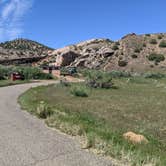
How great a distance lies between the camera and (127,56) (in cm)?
8419

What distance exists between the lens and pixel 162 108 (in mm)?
21719

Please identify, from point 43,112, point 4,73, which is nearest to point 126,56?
point 4,73

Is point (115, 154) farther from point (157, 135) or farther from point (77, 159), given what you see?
point (157, 135)

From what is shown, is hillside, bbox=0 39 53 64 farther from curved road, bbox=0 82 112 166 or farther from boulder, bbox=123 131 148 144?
boulder, bbox=123 131 148 144

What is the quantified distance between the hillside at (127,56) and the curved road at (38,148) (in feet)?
208

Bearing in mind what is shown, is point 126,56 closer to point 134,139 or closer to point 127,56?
point 127,56

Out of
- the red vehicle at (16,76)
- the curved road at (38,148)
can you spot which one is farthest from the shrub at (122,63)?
the curved road at (38,148)

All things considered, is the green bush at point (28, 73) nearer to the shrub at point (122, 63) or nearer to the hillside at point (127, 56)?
the hillside at point (127, 56)

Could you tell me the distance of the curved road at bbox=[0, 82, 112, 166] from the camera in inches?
365

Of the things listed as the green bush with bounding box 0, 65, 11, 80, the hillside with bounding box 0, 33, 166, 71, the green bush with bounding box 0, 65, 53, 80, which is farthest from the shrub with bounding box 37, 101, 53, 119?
the hillside with bounding box 0, 33, 166, 71

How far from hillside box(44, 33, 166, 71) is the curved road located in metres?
63.4

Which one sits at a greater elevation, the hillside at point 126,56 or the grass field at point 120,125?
the hillside at point 126,56

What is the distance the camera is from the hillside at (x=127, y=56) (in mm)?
79125

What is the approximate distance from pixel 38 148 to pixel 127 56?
245ft
